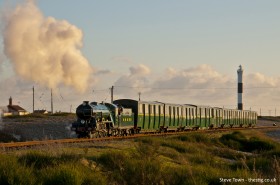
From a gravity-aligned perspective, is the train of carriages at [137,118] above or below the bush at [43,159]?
above

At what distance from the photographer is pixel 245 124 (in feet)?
257

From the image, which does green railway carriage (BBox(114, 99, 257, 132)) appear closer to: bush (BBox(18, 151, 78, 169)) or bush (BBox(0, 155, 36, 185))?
bush (BBox(18, 151, 78, 169))

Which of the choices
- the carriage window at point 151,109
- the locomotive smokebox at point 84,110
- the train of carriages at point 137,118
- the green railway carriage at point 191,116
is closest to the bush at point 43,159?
the train of carriages at point 137,118

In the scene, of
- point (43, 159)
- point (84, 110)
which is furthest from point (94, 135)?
point (43, 159)

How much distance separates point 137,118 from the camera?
1560 inches

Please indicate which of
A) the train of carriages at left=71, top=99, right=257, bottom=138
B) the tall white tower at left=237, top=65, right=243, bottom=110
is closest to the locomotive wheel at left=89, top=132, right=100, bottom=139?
the train of carriages at left=71, top=99, right=257, bottom=138

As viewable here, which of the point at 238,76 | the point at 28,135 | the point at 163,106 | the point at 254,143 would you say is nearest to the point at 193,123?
the point at 163,106

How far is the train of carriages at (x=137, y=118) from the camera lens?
33875mm

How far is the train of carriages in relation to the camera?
33.9 m

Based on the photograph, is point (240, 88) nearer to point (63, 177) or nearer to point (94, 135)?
point (94, 135)

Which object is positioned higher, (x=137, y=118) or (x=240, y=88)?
(x=240, y=88)

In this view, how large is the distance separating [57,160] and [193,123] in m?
38.6

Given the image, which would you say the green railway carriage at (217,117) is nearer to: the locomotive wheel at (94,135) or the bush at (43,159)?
the locomotive wheel at (94,135)

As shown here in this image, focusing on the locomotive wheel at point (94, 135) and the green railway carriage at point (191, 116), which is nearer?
the locomotive wheel at point (94, 135)
